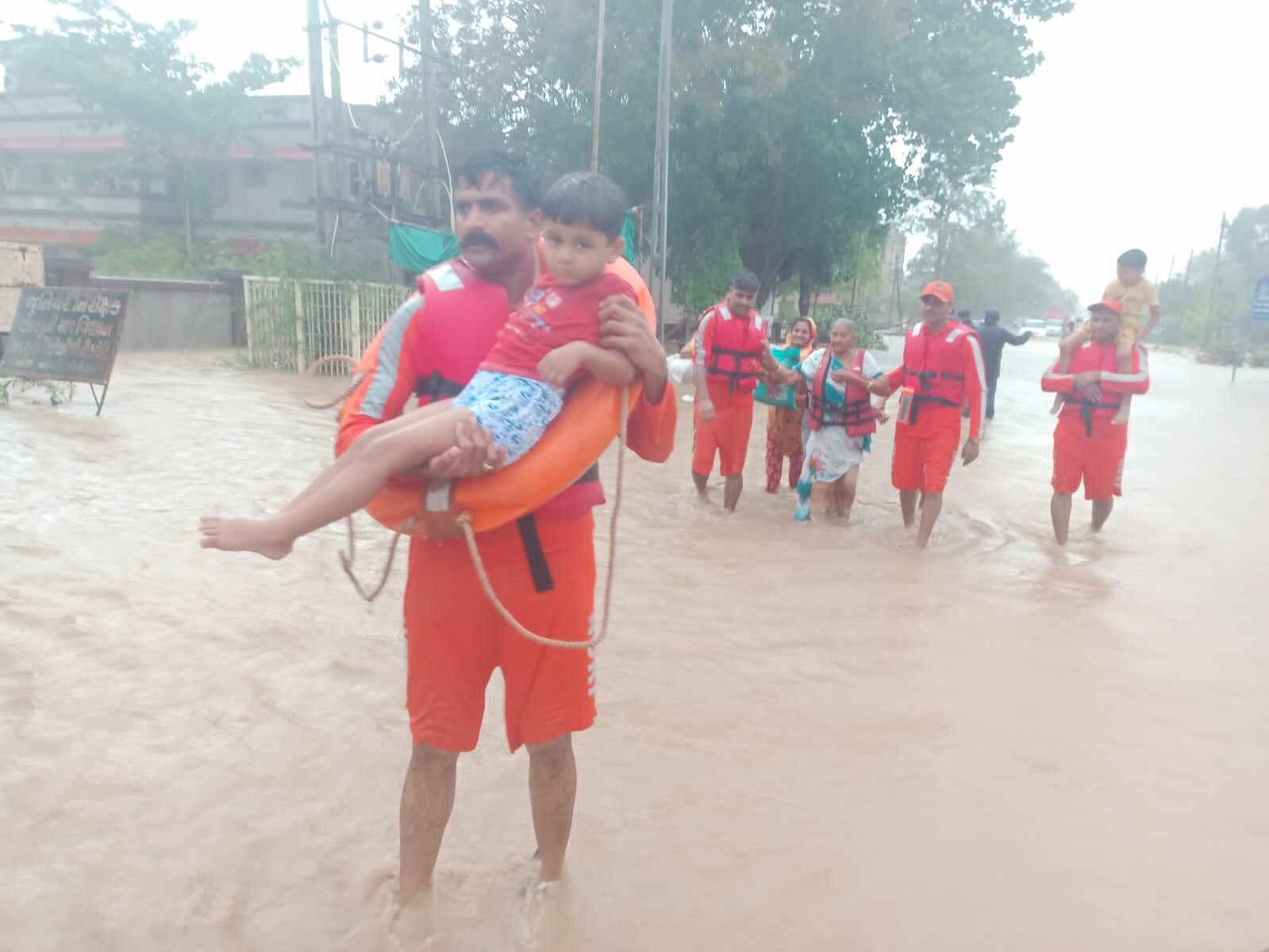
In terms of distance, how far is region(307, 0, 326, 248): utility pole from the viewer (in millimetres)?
15797

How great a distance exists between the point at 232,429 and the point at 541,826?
7.94 metres

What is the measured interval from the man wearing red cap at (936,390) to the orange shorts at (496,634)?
457cm

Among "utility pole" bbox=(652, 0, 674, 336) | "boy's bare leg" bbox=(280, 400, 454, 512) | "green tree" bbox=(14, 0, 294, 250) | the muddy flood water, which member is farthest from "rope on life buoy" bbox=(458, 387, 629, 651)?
"green tree" bbox=(14, 0, 294, 250)

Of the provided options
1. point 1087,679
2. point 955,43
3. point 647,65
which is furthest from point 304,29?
point 1087,679

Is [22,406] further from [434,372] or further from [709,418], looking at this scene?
[434,372]

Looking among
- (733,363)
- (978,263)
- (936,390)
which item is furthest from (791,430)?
(978,263)

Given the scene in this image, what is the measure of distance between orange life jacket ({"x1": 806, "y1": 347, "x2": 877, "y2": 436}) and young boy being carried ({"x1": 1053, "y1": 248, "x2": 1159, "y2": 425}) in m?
1.29

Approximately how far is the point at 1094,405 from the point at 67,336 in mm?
9440

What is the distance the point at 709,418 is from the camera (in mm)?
6707

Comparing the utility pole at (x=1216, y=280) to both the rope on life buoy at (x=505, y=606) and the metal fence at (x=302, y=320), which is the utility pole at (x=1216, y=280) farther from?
the rope on life buoy at (x=505, y=606)

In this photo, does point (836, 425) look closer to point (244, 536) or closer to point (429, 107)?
point (244, 536)

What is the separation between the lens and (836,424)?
23.8 feet

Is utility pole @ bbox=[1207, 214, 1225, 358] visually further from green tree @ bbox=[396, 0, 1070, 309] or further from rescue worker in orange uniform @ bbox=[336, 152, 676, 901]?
rescue worker in orange uniform @ bbox=[336, 152, 676, 901]

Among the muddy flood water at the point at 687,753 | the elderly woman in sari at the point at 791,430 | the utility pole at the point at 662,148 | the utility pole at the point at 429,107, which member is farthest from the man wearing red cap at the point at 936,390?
the utility pole at the point at 429,107
